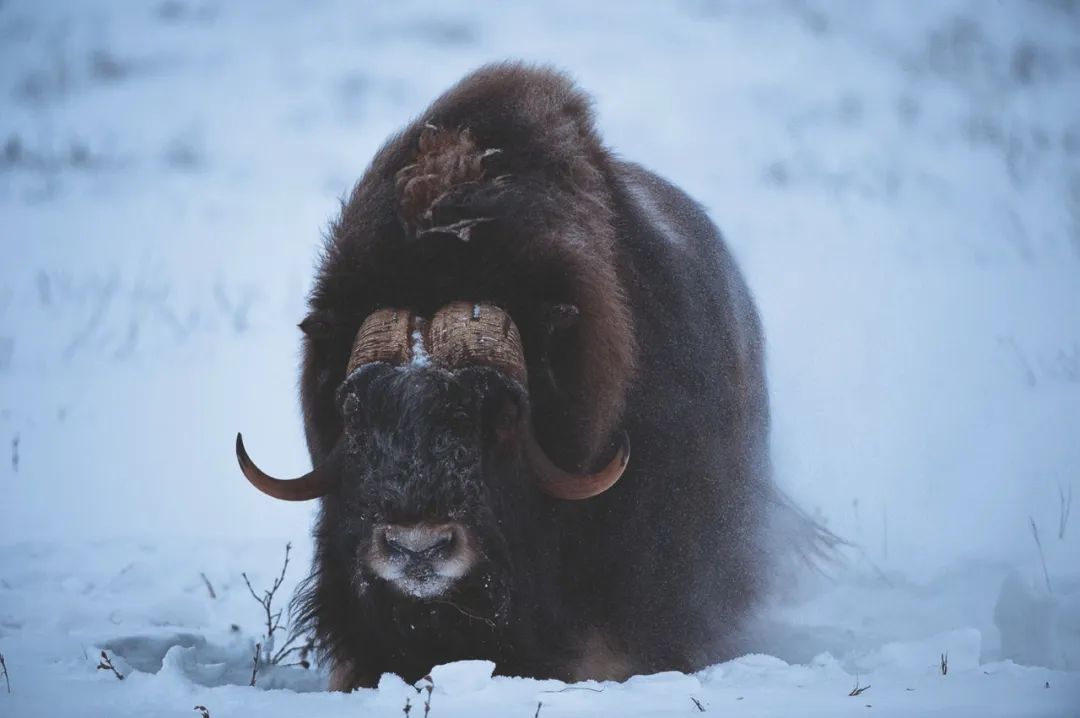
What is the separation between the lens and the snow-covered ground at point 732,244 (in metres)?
3.47

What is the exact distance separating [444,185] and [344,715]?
1554 millimetres

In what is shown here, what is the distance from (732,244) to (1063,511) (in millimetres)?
4074

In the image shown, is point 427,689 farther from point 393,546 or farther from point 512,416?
point 512,416

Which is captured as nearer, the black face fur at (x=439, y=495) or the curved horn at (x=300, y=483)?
the black face fur at (x=439, y=495)

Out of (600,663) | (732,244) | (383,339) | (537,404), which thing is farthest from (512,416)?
(732,244)

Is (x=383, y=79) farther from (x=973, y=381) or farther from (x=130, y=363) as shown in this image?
(x=973, y=381)

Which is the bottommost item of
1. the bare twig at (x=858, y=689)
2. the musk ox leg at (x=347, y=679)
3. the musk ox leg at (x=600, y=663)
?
the musk ox leg at (x=347, y=679)

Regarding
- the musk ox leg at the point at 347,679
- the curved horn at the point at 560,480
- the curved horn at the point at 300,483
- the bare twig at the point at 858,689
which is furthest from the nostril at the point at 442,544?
the bare twig at the point at 858,689

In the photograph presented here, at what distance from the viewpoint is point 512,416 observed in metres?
3.08

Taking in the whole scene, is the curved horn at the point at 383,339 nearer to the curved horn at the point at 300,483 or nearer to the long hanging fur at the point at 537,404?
the long hanging fur at the point at 537,404

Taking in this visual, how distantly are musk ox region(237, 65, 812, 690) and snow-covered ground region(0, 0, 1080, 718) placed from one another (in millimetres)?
358

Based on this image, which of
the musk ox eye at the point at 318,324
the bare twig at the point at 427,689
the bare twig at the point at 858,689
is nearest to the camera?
the bare twig at the point at 427,689

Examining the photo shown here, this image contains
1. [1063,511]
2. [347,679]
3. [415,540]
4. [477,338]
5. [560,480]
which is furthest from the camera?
[1063,511]

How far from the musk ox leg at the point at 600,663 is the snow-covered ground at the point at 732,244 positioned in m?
0.48
